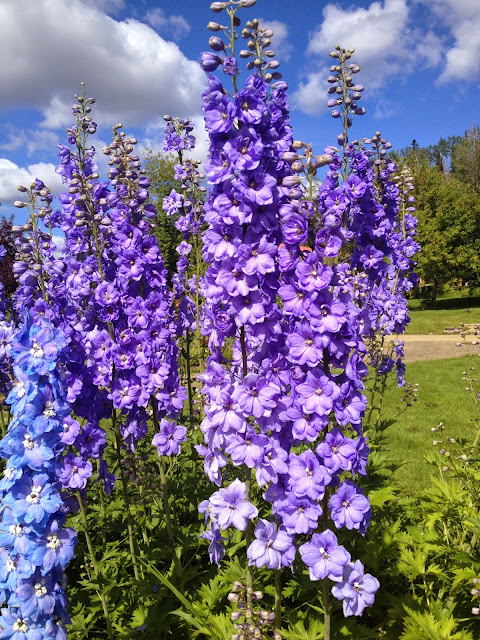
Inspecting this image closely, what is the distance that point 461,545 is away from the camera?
3543 mm

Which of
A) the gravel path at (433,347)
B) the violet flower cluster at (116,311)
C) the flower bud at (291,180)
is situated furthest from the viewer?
the gravel path at (433,347)

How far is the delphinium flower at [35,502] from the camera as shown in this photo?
85.8 inches

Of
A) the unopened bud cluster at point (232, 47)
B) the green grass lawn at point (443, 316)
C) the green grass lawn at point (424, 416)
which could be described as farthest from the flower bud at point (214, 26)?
the green grass lawn at point (443, 316)

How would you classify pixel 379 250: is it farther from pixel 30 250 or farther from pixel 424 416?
pixel 424 416

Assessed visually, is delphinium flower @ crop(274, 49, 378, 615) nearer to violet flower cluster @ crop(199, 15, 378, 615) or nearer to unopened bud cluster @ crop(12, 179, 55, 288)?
violet flower cluster @ crop(199, 15, 378, 615)

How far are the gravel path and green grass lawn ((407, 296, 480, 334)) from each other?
0.81 metres

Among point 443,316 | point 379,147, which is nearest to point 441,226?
point 443,316

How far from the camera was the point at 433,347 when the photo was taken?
1719 centimetres

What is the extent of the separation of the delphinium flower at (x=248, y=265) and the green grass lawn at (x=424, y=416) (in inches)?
120

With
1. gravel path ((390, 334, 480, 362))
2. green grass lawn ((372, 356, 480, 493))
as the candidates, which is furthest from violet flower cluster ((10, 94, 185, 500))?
gravel path ((390, 334, 480, 362))

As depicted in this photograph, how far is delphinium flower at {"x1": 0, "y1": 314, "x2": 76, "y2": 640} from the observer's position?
218cm

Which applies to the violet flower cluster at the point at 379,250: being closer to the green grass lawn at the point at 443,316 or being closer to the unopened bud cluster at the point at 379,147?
the unopened bud cluster at the point at 379,147

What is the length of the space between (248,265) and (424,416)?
8144mm

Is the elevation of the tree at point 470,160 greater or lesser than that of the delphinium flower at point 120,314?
greater
